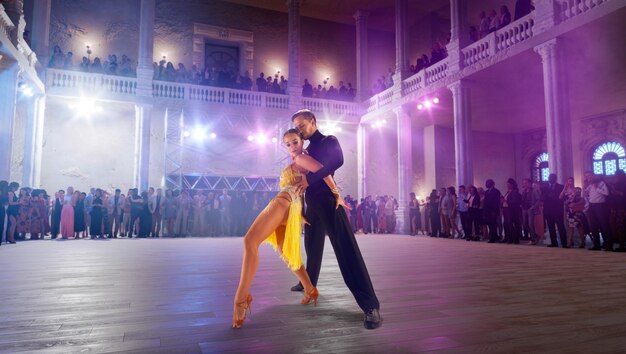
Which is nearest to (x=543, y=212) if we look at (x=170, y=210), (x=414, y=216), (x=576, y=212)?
(x=576, y=212)

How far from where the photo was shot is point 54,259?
6082 millimetres

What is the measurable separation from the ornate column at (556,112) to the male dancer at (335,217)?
8.96 metres

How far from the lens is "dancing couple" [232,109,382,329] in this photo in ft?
8.49

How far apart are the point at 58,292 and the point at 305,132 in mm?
2583

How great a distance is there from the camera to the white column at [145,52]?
1580 centimetres

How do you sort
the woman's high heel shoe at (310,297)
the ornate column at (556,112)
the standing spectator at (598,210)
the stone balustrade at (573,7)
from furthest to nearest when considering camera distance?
the ornate column at (556,112) < the stone balustrade at (573,7) < the standing spectator at (598,210) < the woman's high heel shoe at (310,297)

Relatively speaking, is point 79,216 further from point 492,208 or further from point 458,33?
point 458,33

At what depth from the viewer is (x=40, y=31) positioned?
14.9 meters

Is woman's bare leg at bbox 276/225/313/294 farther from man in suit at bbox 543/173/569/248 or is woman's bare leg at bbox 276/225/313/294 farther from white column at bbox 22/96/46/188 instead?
white column at bbox 22/96/46/188

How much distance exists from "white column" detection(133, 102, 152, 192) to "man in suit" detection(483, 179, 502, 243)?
40.0ft

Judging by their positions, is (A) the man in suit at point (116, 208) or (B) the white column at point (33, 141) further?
(B) the white column at point (33, 141)

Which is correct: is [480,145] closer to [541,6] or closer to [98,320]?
[541,6]

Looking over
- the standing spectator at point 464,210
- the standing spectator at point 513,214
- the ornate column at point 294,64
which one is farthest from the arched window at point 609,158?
the ornate column at point 294,64

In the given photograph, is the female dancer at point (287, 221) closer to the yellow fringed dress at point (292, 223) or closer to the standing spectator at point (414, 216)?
the yellow fringed dress at point (292, 223)
